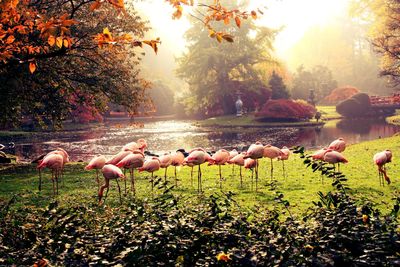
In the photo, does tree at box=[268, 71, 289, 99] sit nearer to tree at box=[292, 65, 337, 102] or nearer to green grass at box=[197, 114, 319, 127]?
green grass at box=[197, 114, 319, 127]

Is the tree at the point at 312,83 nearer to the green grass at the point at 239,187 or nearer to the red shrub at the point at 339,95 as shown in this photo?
the red shrub at the point at 339,95

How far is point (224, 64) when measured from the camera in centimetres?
5022

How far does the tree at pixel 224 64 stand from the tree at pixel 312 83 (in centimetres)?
1185

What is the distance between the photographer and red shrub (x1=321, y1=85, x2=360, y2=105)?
63.4 m

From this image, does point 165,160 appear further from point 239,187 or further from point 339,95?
point 339,95

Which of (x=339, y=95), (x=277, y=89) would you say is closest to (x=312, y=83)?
(x=339, y=95)

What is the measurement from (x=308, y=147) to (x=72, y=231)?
21.8 metres

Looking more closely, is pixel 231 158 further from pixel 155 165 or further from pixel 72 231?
pixel 72 231

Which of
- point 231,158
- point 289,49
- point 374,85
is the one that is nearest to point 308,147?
point 231,158

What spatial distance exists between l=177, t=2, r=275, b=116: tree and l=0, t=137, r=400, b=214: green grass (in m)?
35.2

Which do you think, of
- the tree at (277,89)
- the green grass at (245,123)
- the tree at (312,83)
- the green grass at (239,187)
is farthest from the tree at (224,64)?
the green grass at (239,187)

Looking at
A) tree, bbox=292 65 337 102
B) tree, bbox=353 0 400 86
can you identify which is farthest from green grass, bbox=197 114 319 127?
tree, bbox=292 65 337 102

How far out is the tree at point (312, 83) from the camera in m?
62.3

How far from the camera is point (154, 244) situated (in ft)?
13.0
